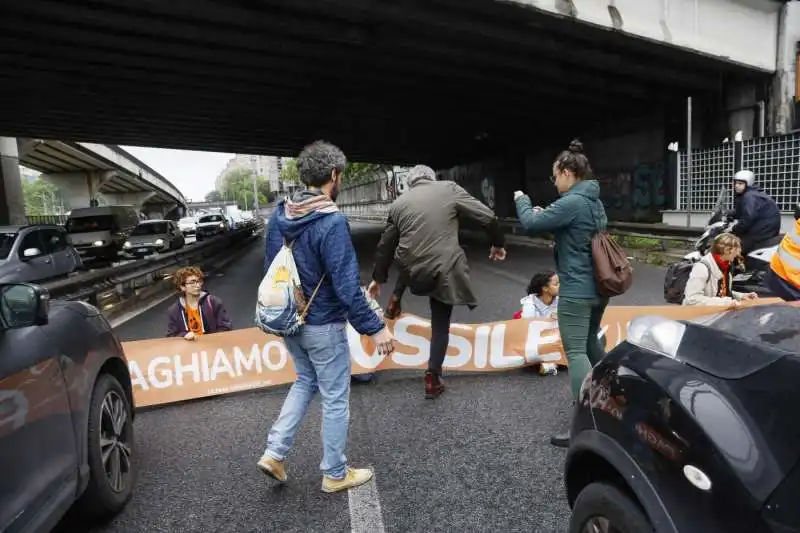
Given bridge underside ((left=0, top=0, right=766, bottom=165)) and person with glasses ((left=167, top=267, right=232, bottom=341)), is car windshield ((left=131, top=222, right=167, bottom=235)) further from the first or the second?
person with glasses ((left=167, top=267, right=232, bottom=341))

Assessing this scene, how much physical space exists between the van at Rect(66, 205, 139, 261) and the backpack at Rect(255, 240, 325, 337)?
20.8 m

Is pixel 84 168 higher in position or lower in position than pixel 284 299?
higher

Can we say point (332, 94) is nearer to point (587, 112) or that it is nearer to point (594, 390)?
point (587, 112)

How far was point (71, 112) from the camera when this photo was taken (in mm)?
20953

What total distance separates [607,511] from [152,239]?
25.0 m

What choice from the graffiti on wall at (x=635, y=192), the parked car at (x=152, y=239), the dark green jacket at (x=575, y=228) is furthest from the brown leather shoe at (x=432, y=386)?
the parked car at (x=152, y=239)

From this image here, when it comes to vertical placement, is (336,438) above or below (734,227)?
below

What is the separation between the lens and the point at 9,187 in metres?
27.3

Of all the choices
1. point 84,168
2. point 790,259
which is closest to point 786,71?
point 790,259

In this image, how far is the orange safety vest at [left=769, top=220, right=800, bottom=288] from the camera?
4.53 metres

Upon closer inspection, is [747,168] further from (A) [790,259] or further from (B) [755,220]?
(A) [790,259]

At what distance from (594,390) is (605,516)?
1.35 ft

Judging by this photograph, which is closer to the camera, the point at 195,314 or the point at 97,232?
the point at 195,314

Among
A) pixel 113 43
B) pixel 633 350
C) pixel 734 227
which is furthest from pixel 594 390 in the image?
pixel 113 43
